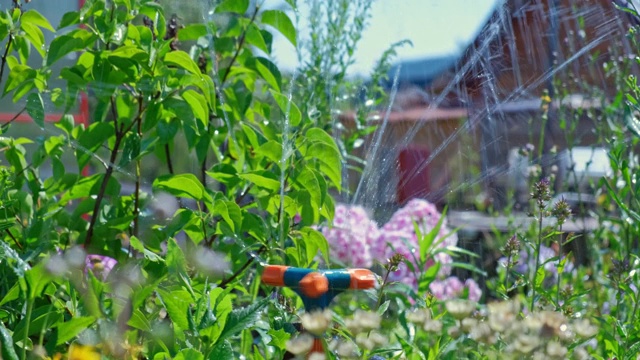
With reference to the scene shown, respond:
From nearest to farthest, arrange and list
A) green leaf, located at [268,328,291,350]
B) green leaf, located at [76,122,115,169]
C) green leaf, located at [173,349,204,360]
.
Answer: green leaf, located at [173,349,204,360] → green leaf, located at [268,328,291,350] → green leaf, located at [76,122,115,169]

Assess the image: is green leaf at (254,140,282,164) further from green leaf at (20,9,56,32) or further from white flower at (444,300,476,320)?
white flower at (444,300,476,320)

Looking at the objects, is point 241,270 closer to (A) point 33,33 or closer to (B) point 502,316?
(A) point 33,33

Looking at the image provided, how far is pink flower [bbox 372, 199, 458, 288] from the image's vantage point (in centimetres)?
237

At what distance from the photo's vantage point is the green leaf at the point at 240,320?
994mm

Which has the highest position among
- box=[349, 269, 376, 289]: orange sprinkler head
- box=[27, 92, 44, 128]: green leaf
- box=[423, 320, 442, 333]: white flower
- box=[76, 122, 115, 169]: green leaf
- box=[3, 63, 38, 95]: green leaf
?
box=[3, 63, 38, 95]: green leaf

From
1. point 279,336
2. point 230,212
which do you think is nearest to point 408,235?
point 230,212

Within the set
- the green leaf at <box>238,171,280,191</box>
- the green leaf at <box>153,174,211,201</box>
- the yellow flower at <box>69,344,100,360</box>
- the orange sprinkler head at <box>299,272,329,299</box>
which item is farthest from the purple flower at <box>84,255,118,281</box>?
the orange sprinkler head at <box>299,272,329,299</box>

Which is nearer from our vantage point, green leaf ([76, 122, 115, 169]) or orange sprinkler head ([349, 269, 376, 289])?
orange sprinkler head ([349, 269, 376, 289])

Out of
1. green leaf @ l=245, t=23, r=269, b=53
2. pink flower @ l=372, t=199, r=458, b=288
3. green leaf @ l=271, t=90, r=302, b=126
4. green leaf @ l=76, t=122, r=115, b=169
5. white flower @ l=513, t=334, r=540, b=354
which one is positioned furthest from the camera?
pink flower @ l=372, t=199, r=458, b=288

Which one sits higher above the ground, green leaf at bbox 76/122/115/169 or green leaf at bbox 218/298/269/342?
green leaf at bbox 76/122/115/169

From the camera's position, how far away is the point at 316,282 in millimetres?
1007

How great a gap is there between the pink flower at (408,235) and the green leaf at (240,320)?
134 centimetres

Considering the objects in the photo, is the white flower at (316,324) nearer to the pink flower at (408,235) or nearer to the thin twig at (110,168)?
the thin twig at (110,168)

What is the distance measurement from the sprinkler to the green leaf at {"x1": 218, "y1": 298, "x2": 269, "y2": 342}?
0.04 m
